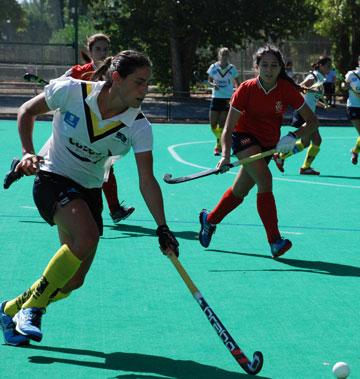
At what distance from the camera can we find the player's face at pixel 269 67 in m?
7.75

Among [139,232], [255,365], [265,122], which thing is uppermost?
[265,122]

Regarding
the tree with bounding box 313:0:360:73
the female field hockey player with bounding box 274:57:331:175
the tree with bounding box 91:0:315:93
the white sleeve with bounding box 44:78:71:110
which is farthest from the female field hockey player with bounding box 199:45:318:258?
the tree with bounding box 313:0:360:73

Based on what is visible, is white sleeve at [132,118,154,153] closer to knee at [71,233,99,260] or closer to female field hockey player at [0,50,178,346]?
female field hockey player at [0,50,178,346]

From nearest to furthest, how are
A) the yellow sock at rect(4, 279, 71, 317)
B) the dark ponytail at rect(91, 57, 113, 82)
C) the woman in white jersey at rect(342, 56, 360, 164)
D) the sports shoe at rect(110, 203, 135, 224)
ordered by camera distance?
the yellow sock at rect(4, 279, 71, 317) → the dark ponytail at rect(91, 57, 113, 82) → the sports shoe at rect(110, 203, 135, 224) → the woman in white jersey at rect(342, 56, 360, 164)

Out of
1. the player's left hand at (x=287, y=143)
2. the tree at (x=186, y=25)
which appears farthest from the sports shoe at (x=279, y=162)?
the tree at (x=186, y=25)

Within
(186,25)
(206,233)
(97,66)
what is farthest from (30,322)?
(186,25)

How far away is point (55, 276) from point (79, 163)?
0.66m

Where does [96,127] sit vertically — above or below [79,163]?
above

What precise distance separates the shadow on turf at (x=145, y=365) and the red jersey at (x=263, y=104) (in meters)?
3.32

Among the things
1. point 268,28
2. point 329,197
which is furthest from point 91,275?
point 268,28

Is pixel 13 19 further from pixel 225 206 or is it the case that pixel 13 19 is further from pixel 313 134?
pixel 225 206

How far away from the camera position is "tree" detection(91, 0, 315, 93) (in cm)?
3131

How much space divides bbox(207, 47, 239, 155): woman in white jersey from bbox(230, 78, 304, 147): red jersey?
941 centimetres

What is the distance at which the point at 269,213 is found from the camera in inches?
313
